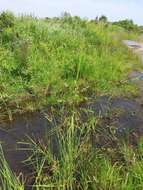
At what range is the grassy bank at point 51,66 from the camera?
809 cm

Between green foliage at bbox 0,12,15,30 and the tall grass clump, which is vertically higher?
green foliage at bbox 0,12,15,30

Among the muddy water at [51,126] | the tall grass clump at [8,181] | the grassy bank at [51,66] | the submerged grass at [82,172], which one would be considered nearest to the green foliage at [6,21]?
the grassy bank at [51,66]

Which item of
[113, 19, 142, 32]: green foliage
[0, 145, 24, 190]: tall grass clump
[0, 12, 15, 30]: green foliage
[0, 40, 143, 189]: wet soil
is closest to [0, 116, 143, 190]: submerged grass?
[0, 145, 24, 190]: tall grass clump

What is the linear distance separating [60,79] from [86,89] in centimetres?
64

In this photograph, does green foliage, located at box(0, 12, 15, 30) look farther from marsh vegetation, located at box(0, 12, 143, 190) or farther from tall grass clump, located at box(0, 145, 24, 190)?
tall grass clump, located at box(0, 145, 24, 190)

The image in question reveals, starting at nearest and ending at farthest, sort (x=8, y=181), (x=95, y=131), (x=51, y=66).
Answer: (x=8, y=181), (x=95, y=131), (x=51, y=66)

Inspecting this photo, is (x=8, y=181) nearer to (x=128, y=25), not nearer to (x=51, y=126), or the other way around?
(x=51, y=126)

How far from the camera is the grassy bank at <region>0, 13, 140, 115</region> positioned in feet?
26.5

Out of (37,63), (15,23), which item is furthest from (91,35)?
(37,63)

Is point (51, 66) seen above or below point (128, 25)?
above

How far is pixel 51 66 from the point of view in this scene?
9555mm

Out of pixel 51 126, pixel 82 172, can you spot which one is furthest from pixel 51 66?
pixel 82 172

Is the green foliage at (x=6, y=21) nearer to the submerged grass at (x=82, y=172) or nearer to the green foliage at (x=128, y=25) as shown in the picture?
the submerged grass at (x=82, y=172)

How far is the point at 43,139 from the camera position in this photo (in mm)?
6305
